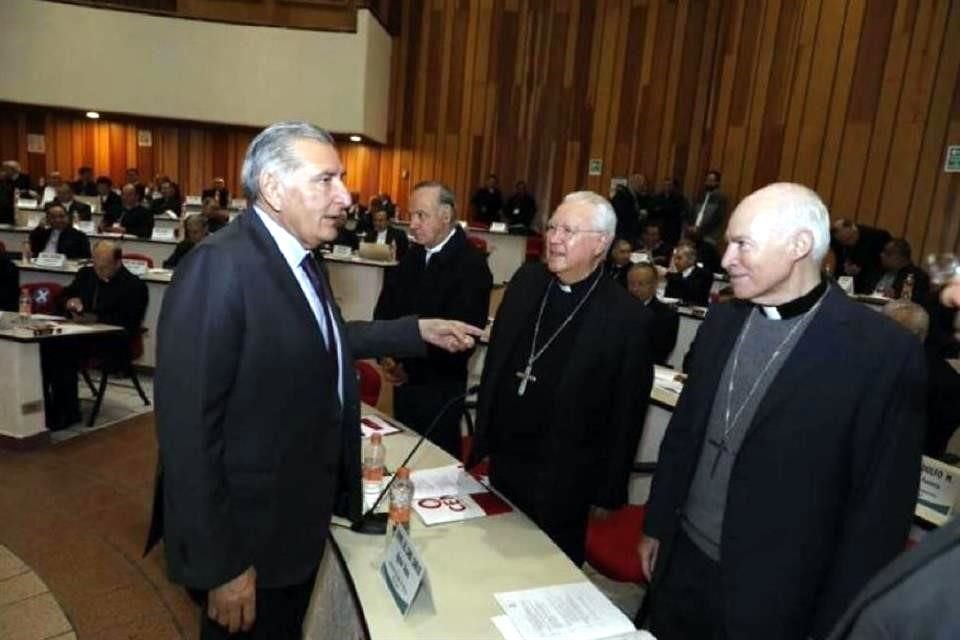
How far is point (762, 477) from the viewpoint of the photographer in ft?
5.03

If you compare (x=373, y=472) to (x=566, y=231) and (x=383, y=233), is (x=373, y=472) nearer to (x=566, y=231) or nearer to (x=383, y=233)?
(x=566, y=231)

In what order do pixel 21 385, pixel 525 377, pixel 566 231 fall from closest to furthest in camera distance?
pixel 566 231
pixel 525 377
pixel 21 385

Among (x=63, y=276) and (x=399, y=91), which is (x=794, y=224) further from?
(x=399, y=91)

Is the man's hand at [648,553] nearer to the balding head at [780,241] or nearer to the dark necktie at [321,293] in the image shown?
the balding head at [780,241]

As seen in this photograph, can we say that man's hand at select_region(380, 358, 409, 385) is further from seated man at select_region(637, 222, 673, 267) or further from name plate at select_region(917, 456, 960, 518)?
seated man at select_region(637, 222, 673, 267)

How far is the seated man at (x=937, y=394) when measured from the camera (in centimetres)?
328

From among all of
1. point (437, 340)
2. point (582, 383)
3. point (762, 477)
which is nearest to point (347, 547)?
point (437, 340)

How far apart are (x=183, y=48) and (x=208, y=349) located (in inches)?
486

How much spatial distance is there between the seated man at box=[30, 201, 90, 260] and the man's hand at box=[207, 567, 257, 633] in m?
7.04

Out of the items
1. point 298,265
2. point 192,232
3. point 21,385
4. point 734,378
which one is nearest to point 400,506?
point 298,265

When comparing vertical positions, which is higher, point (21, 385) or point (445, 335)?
point (445, 335)

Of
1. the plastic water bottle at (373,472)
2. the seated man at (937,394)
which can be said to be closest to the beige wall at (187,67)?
the seated man at (937,394)

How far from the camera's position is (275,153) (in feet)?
4.91

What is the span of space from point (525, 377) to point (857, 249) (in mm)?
6973
